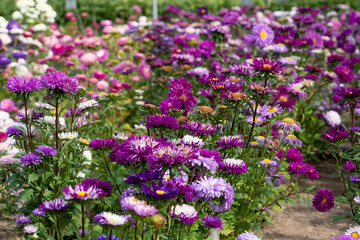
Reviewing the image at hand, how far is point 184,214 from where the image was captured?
1.93 m

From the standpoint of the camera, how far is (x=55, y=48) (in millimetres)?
5035

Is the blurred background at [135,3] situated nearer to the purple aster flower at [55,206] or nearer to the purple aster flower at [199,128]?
the purple aster flower at [199,128]

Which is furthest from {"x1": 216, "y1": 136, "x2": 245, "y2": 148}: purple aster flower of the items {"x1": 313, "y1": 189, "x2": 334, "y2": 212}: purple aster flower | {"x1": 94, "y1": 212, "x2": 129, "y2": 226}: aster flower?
{"x1": 313, "y1": 189, "x2": 334, "y2": 212}: purple aster flower

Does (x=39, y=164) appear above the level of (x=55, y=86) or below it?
below

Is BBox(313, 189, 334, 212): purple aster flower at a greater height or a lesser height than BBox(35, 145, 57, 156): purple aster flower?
lesser

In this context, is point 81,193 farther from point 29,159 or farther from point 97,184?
point 29,159

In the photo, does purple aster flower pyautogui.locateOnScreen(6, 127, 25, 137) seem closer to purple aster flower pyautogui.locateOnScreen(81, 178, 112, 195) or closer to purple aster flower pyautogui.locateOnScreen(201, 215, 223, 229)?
purple aster flower pyautogui.locateOnScreen(81, 178, 112, 195)

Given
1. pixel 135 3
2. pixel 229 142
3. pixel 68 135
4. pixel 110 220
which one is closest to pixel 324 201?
pixel 229 142

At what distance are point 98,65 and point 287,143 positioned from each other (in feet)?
13.3

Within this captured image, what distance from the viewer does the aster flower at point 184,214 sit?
1903mm

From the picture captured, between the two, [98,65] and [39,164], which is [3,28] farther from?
[39,164]

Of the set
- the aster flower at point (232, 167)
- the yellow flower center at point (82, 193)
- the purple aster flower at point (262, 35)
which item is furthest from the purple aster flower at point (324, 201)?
the yellow flower center at point (82, 193)

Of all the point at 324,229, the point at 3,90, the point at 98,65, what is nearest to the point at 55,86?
the point at 324,229

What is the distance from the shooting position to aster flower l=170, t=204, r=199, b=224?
74.9 inches
